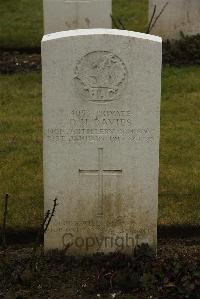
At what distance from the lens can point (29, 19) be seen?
13617 millimetres

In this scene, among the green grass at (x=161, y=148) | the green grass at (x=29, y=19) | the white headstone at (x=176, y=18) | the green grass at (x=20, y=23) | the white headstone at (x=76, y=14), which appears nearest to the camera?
the green grass at (x=161, y=148)

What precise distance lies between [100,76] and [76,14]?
230 inches

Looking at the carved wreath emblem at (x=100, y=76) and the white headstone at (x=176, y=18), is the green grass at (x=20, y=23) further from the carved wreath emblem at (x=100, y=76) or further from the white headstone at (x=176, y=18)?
the carved wreath emblem at (x=100, y=76)

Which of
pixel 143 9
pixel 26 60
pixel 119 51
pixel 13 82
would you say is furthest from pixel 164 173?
pixel 143 9

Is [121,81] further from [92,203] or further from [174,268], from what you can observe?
[174,268]

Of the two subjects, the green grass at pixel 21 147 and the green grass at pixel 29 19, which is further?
the green grass at pixel 29 19

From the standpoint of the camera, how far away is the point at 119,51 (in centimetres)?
473

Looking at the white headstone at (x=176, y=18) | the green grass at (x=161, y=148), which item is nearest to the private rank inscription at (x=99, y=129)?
the green grass at (x=161, y=148)

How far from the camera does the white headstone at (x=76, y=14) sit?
33.8 feet

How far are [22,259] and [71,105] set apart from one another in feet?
4.08

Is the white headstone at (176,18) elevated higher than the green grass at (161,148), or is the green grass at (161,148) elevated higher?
the white headstone at (176,18)

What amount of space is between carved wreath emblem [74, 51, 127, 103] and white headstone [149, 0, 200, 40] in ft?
20.5

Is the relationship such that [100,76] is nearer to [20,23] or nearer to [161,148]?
[161,148]

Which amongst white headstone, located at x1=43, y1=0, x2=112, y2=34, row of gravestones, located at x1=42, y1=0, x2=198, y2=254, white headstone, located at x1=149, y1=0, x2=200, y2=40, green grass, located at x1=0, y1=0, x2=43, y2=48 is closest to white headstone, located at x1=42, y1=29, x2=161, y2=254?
row of gravestones, located at x1=42, y1=0, x2=198, y2=254
